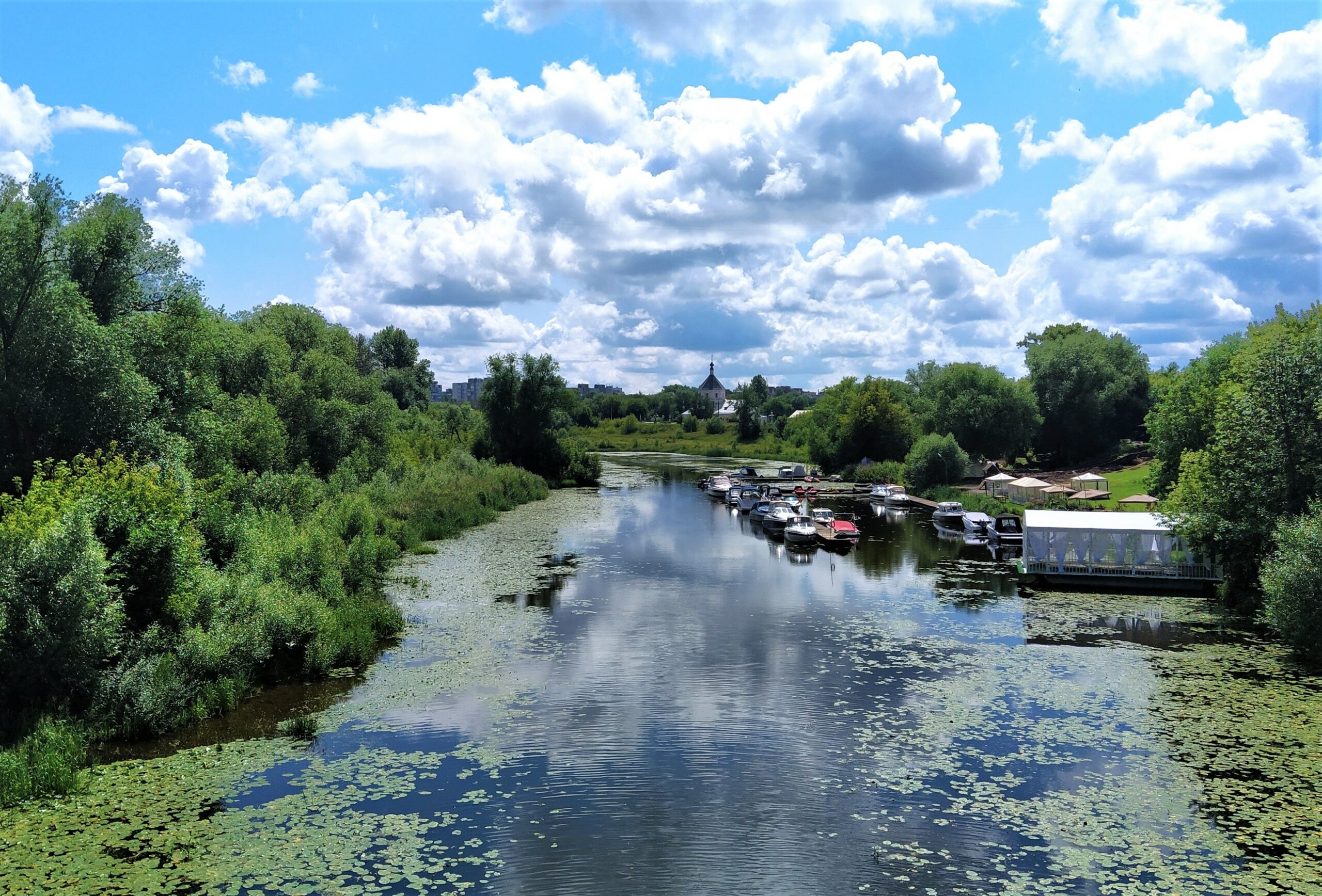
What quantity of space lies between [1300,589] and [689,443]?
145206mm

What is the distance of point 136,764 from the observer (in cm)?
1689

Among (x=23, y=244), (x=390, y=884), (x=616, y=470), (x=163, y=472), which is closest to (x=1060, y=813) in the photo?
(x=390, y=884)

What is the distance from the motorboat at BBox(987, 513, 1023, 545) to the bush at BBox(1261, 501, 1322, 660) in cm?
2539

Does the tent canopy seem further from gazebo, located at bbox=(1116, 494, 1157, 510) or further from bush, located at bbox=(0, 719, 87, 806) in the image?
bush, located at bbox=(0, 719, 87, 806)

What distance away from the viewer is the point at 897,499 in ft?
245

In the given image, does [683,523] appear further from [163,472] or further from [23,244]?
[23,244]

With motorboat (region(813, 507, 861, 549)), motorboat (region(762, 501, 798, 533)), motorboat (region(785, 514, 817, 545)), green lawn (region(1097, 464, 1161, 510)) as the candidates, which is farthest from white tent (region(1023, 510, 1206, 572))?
motorboat (region(762, 501, 798, 533))

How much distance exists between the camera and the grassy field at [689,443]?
145 metres

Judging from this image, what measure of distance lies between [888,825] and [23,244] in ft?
92.8

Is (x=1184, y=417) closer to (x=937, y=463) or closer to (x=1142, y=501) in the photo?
(x=1142, y=501)

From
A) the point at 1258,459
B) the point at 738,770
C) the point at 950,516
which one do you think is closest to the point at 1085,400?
the point at 950,516

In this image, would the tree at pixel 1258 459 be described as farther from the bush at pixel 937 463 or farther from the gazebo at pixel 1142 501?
the bush at pixel 937 463

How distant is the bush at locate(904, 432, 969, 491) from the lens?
264 ft

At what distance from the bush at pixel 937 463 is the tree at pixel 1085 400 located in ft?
60.2
